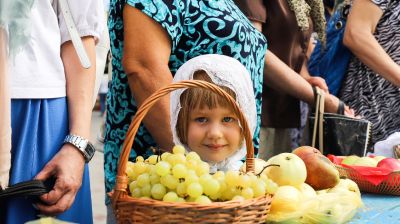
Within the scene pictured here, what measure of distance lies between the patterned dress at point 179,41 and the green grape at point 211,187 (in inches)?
28.9

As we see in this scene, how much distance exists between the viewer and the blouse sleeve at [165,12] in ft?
6.88

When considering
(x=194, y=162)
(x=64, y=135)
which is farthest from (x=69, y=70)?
(x=194, y=162)

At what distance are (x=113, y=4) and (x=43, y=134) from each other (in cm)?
67

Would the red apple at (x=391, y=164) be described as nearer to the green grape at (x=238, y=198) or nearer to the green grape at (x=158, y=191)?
the green grape at (x=238, y=198)

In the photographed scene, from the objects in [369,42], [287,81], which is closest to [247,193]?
[287,81]

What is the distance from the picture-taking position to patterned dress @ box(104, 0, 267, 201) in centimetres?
213

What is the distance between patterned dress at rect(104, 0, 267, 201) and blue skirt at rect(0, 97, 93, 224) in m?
0.47

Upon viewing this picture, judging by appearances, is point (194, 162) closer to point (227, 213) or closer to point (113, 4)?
point (227, 213)

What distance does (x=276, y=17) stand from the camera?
9.79 ft

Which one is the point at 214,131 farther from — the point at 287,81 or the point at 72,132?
the point at 287,81

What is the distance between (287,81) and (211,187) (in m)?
1.53

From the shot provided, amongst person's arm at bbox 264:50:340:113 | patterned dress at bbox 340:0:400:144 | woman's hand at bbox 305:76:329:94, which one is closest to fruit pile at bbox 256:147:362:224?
person's arm at bbox 264:50:340:113

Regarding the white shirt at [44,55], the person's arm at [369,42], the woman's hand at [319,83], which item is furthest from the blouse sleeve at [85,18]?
the person's arm at [369,42]

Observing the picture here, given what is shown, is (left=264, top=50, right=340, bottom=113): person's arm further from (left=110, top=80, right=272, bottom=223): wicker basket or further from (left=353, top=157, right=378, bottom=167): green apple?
(left=110, top=80, right=272, bottom=223): wicker basket
